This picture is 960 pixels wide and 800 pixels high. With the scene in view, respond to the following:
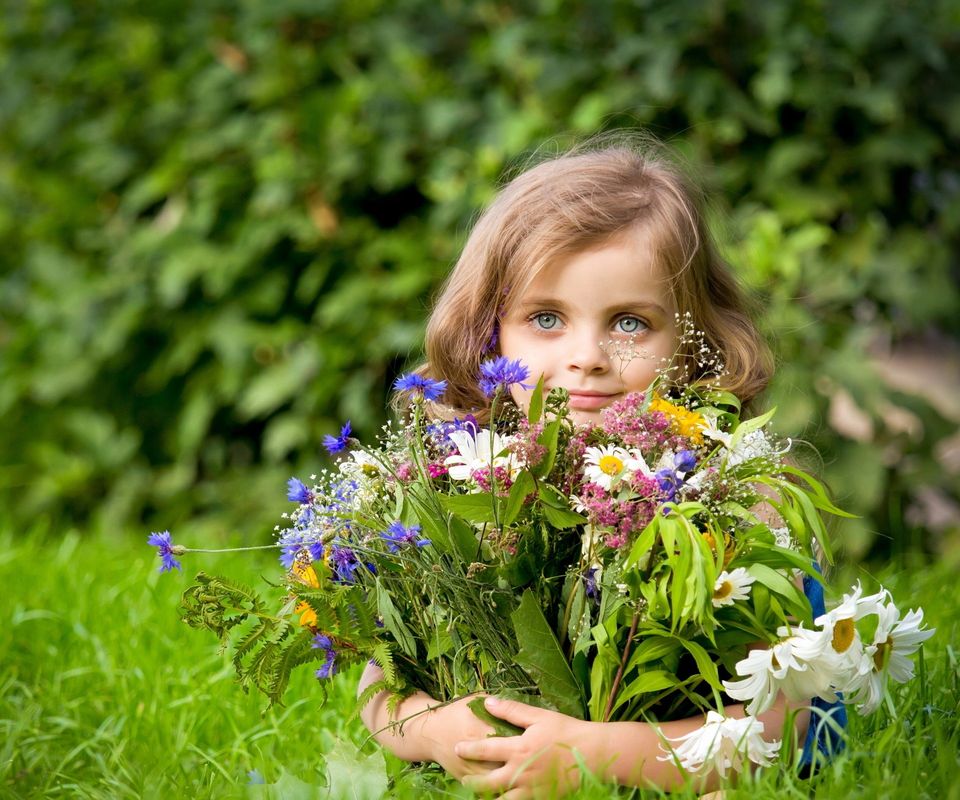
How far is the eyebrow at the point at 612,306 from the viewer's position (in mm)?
2070

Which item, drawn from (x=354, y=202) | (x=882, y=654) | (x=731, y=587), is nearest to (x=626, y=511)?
(x=731, y=587)

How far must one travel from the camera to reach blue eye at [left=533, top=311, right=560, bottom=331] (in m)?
2.12

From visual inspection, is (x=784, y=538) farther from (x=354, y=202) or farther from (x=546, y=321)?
(x=354, y=202)

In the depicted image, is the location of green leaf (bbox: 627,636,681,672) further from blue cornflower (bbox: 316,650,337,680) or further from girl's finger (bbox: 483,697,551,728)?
blue cornflower (bbox: 316,650,337,680)

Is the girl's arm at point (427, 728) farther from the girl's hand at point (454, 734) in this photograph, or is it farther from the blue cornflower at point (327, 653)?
the blue cornflower at point (327, 653)

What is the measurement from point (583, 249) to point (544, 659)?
0.71 meters

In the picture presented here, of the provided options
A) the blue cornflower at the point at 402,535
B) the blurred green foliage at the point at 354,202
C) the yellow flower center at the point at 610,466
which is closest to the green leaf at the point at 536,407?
the yellow flower center at the point at 610,466

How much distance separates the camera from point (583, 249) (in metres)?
2.10

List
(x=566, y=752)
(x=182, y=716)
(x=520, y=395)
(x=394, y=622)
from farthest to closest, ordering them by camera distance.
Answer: (x=182, y=716) → (x=520, y=395) → (x=394, y=622) → (x=566, y=752)

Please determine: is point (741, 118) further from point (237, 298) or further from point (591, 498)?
point (591, 498)

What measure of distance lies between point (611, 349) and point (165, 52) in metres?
2.95

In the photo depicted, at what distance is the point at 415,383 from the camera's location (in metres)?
1.84

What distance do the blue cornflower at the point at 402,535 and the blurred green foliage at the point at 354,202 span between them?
154 centimetres

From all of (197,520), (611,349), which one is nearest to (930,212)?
(611,349)
